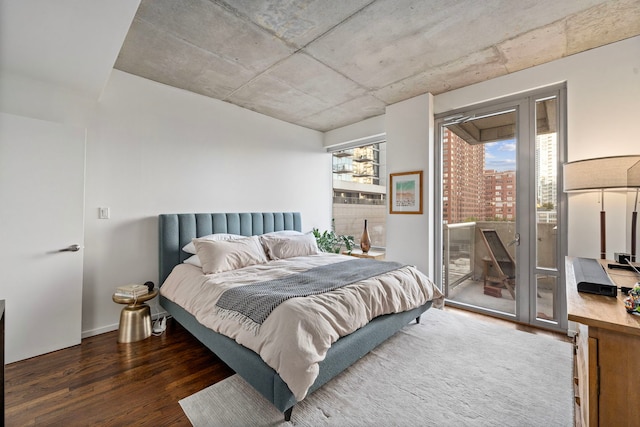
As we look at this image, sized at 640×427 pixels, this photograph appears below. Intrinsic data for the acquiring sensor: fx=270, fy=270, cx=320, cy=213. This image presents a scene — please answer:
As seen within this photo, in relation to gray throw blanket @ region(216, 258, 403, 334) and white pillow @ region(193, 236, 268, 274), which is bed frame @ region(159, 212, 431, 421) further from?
white pillow @ region(193, 236, 268, 274)

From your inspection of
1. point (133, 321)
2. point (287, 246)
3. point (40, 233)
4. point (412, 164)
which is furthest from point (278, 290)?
point (412, 164)

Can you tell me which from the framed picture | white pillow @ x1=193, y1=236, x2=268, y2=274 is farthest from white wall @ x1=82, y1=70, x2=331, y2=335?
the framed picture

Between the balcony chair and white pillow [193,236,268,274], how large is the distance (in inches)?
112

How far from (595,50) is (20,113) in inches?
216

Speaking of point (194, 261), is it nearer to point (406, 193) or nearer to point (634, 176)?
point (406, 193)

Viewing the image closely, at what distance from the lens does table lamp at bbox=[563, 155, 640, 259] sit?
6.79 feet

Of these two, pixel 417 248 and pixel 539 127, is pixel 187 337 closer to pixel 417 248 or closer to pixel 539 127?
pixel 417 248

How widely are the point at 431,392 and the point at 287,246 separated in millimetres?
2211

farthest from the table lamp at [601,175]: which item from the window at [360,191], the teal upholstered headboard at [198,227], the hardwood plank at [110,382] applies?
the teal upholstered headboard at [198,227]

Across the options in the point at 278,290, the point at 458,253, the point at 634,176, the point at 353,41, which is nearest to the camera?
the point at 634,176

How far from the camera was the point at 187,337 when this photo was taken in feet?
9.10

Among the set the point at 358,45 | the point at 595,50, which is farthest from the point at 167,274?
the point at 595,50

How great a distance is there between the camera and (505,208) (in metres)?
3.31

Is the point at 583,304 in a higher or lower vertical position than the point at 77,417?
higher
